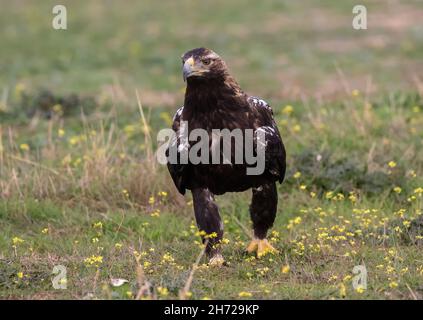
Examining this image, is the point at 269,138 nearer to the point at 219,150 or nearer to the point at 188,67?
the point at 219,150

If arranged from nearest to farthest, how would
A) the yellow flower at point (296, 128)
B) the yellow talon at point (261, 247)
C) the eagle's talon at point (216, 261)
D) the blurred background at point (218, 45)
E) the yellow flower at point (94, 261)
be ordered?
the yellow flower at point (94, 261) → the eagle's talon at point (216, 261) → the yellow talon at point (261, 247) → the yellow flower at point (296, 128) → the blurred background at point (218, 45)

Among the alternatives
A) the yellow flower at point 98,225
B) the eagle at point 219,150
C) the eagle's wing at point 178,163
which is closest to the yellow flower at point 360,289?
the eagle at point 219,150

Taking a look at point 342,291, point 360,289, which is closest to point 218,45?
point 360,289

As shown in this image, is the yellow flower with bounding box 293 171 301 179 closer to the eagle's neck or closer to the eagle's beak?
the eagle's neck

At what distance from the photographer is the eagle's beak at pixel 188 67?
6.97 m

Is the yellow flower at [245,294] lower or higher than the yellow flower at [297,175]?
higher

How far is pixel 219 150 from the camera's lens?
720 centimetres

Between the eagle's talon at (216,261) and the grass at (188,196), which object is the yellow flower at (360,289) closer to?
the grass at (188,196)

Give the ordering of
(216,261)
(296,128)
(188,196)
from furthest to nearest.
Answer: (296,128) → (188,196) → (216,261)

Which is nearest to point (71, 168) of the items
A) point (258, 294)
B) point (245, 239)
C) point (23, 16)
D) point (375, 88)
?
point (245, 239)

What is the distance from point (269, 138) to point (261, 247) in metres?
0.88

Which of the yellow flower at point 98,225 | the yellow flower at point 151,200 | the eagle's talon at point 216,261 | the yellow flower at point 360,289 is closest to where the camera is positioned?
the yellow flower at point 360,289

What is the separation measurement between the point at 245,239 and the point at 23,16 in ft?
53.3

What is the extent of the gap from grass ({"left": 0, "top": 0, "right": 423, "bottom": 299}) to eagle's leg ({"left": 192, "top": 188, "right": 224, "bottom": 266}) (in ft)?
0.58
